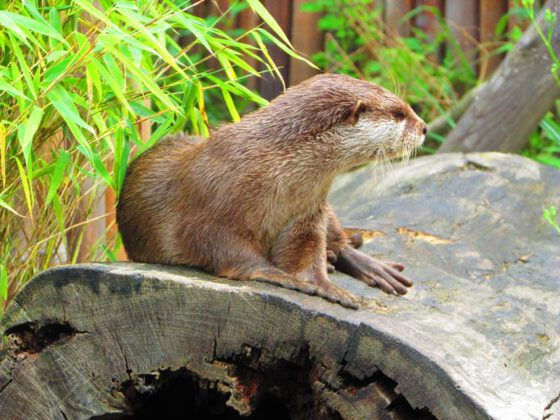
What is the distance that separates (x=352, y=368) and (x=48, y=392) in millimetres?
836

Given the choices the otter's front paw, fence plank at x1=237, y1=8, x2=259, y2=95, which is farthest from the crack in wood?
fence plank at x1=237, y1=8, x2=259, y2=95

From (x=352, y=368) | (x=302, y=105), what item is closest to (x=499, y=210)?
(x=302, y=105)

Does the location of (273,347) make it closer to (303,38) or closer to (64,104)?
(64,104)

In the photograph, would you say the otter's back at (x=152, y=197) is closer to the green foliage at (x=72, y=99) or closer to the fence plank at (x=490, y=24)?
the green foliage at (x=72, y=99)

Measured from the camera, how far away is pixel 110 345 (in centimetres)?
264

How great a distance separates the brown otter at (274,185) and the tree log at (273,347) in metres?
0.13

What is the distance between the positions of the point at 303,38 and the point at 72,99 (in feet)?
13.5

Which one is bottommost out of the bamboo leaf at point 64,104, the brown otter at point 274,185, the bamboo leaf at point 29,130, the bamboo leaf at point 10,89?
the brown otter at point 274,185

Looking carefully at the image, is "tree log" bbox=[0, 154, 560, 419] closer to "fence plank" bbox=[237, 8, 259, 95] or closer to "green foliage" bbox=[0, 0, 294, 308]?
"green foliage" bbox=[0, 0, 294, 308]

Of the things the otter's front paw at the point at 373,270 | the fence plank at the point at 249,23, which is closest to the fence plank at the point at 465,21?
the fence plank at the point at 249,23

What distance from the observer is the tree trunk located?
5172mm

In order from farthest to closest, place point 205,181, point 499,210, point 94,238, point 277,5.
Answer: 1. point 277,5
2. point 94,238
3. point 499,210
4. point 205,181

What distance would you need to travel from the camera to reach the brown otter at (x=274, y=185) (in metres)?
2.95

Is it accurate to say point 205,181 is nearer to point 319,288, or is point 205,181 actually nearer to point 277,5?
point 319,288
